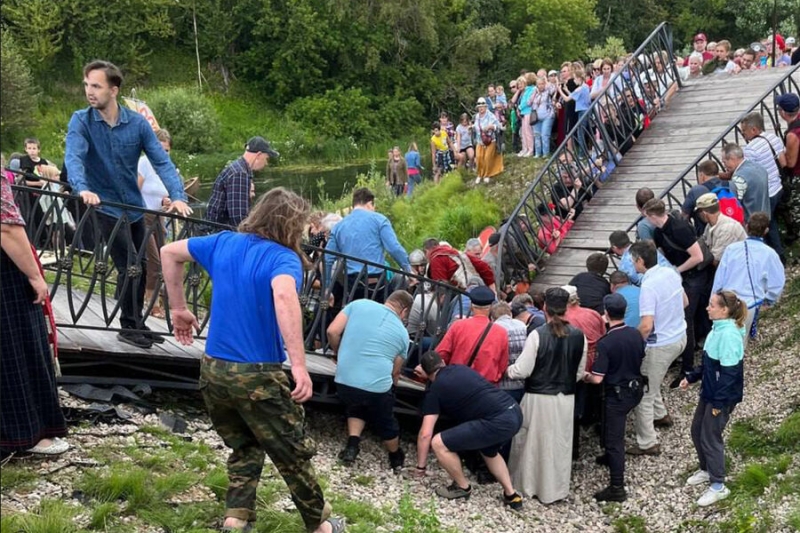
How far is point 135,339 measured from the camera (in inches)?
250

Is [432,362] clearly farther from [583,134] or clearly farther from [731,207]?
[583,134]

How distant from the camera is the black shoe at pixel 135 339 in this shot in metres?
6.32

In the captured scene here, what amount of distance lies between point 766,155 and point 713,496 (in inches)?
173

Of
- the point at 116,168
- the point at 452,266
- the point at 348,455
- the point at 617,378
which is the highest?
the point at 116,168

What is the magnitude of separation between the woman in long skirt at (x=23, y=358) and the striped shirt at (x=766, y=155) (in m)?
7.35

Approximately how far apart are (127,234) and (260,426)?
244 cm

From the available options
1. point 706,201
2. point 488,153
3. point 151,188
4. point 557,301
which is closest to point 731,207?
point 706,201

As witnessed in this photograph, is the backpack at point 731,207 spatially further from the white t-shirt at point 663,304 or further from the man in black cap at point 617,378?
the man in black cap at point 617,378

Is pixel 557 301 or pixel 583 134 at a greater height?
pixel 583 134

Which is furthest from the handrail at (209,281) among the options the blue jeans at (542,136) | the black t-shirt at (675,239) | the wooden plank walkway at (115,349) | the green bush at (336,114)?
the green bush at (336,114)

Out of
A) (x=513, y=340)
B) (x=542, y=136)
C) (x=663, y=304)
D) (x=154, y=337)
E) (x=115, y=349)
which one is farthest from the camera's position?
(x=542, y=136)

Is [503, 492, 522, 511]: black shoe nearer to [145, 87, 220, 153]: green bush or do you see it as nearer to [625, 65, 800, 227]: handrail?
[625, 65, 800, 227]: handrail

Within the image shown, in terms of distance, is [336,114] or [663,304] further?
[336,114]

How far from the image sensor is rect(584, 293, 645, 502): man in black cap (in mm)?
6984
